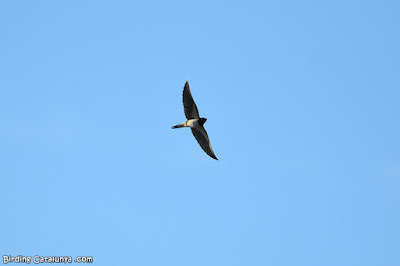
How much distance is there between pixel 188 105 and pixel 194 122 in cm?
161

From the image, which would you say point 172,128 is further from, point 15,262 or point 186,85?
point 15,262

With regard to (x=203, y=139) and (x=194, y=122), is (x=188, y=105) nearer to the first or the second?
(x=194, y=122)

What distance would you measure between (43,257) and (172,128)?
14141 mm

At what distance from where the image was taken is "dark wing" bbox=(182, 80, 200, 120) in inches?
1617

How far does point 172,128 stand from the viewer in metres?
41.8

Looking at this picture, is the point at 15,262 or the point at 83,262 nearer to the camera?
the point at 15,262

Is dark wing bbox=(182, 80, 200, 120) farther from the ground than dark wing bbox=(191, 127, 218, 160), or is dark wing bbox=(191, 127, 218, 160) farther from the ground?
dark wing bbox=(182, 80, 200, 120)

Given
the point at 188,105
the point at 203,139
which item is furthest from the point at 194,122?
the point at 203,139

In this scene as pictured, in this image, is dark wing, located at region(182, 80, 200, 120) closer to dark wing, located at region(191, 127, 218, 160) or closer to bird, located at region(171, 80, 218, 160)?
bird, located at region(171, 80, 218, 160)

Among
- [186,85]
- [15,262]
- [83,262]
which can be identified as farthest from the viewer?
[186,85]

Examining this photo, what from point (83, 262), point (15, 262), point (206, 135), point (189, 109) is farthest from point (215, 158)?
point (15, 262)

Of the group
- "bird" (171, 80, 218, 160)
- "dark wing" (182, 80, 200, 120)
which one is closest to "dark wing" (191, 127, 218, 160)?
"bird" (171, 80, 218, 160)

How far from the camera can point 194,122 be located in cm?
4216

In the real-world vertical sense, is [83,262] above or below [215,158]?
below
